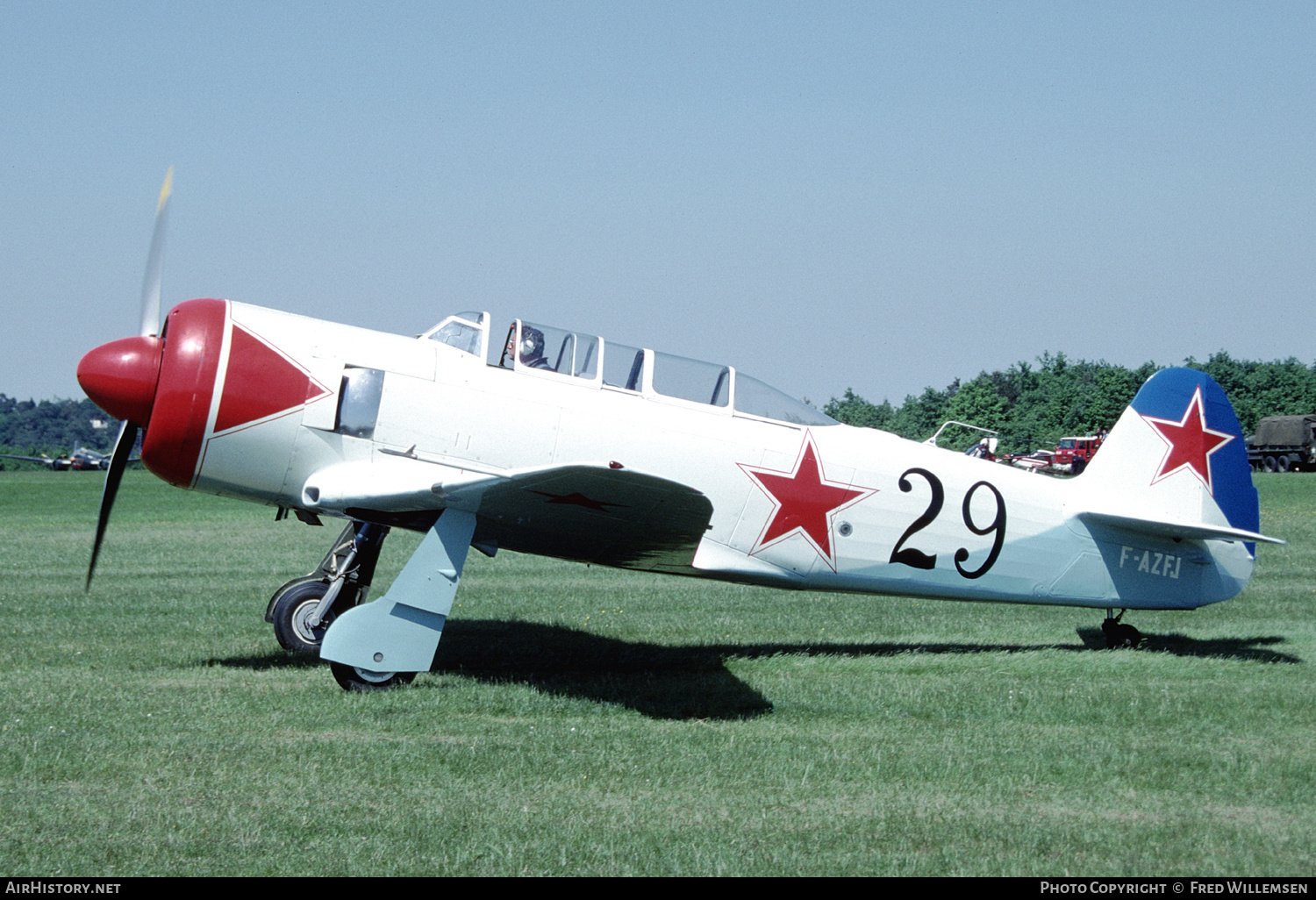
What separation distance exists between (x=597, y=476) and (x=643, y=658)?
118 inches

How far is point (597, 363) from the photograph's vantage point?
25.1 feet

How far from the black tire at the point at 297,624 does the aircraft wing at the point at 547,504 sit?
146cm

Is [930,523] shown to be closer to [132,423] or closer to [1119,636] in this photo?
[1119,636]

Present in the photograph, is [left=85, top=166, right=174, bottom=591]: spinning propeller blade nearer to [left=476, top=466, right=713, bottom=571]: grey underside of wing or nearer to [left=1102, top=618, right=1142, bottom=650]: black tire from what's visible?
[left=476, top=466, right=713, bottom=571]: grey underside of wing

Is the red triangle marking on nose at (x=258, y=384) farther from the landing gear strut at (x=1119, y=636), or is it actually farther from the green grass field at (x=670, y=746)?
the landing gear strut at (x=1119, y=636)

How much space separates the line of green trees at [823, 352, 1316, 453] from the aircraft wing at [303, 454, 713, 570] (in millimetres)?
58978

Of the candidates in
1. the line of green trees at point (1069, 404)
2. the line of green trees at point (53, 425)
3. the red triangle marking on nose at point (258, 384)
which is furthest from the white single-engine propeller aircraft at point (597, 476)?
the line of green trees at point (53, 425)

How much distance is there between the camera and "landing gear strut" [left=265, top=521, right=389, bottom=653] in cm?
778

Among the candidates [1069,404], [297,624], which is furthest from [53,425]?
[297,624]

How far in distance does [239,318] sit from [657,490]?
3110 mm

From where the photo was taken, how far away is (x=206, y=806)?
4762 mm

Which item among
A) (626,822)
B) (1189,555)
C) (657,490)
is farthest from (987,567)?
(626,822)

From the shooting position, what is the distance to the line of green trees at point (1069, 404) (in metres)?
71.5

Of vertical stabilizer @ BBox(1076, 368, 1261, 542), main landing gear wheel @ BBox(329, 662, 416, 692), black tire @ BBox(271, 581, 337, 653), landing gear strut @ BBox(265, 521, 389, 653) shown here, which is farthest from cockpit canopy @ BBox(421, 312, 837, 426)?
vertical stabilizer @ BBox(1076, 368, 1261, 542)
